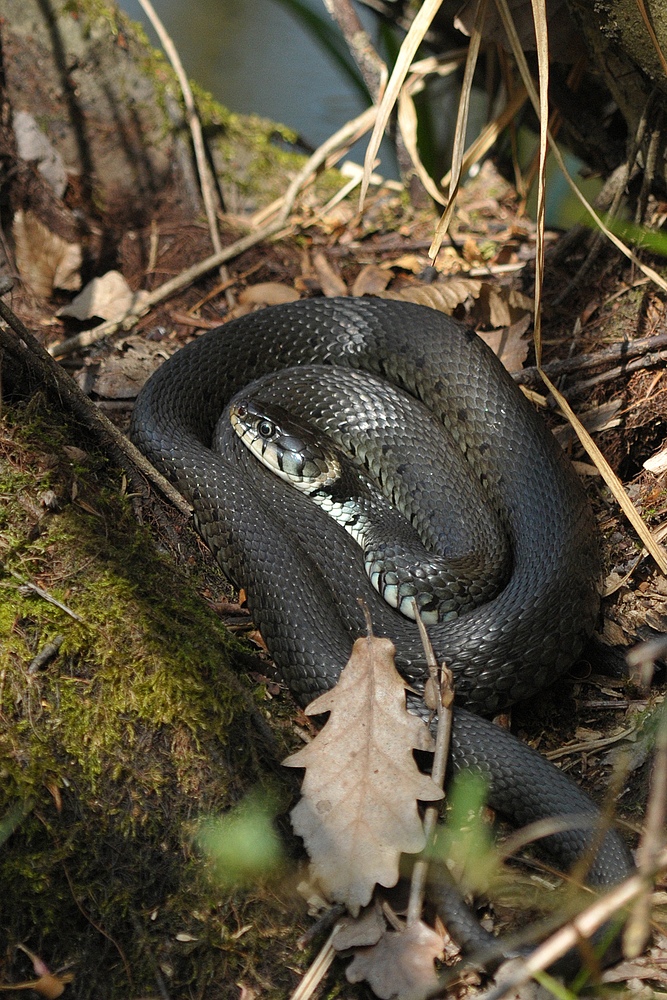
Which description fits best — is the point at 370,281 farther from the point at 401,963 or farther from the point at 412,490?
the point at 401,963

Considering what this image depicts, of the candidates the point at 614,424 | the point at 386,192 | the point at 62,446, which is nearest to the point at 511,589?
the point at 614,424

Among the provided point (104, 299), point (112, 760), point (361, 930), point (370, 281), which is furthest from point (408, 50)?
point (361, 930)

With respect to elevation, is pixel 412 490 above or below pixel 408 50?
below

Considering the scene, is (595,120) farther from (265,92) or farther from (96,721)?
(265,92)

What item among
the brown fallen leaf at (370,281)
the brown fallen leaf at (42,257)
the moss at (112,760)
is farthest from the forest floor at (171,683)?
the brown fallen leaf at (42,257)

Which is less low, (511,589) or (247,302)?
(247,302)

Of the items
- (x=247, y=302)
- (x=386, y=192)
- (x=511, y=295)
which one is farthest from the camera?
(x=386, y=192)
